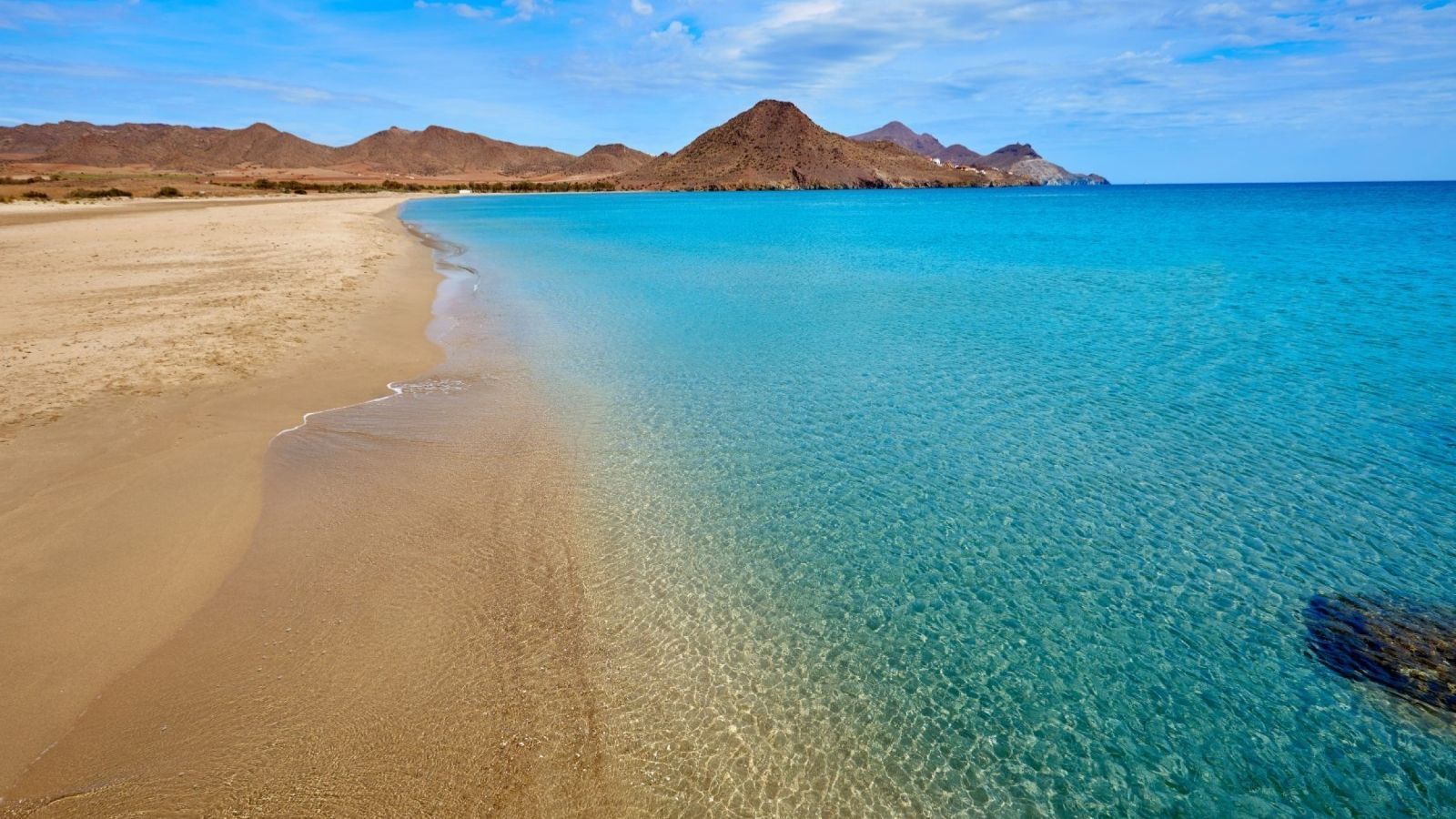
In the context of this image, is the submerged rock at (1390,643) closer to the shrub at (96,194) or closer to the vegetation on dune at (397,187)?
the shrub at (96,194)

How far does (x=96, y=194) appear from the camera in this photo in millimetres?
62188

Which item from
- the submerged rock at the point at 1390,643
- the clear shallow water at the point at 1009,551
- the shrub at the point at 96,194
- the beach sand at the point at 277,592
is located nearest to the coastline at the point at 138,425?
the beach sand at the point at 277,592

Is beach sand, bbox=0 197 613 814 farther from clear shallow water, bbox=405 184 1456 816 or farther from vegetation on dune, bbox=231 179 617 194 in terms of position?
vegetation on dune, bbox=231 179 617 194

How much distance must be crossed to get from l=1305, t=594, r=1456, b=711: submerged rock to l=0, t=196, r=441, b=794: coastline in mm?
9044

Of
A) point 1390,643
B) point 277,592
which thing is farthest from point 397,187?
point 1390,643

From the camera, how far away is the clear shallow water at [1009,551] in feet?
14.6

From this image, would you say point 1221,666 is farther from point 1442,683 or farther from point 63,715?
point 63,715

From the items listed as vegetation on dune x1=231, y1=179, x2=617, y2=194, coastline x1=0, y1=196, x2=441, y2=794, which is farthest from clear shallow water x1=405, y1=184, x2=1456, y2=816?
vegetation on dune x1=231, y1=179, x2=617, y2=194

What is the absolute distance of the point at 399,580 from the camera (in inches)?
245

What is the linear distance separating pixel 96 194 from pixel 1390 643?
86929mm

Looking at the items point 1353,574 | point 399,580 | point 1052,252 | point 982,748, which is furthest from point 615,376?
point 1052,252

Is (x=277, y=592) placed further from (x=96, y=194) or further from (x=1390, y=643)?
(x=96, y=194)

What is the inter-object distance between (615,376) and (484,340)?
14.7 ft

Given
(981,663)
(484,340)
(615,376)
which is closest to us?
(981,663)
